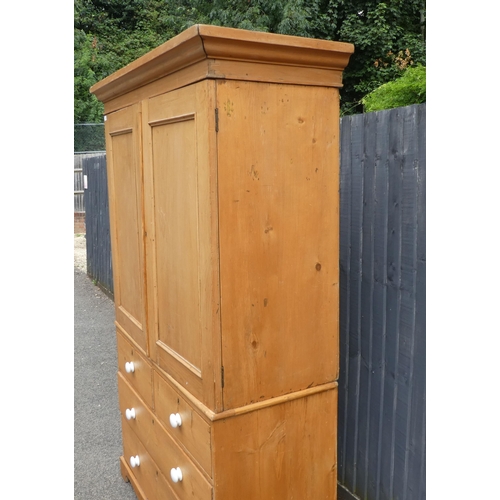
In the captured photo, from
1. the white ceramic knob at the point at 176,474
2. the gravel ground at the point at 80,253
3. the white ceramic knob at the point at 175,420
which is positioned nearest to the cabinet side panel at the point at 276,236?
the white ceramic knob at the point at 175,420

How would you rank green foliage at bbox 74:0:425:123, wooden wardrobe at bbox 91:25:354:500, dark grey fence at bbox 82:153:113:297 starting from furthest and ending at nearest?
green foliage at bbox 74:0:425:123 → dark grey fence at bbox 82:153:113:297 → wooden wardrobe at bbox 91:25:354:500

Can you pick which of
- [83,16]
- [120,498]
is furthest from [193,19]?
[120,498]

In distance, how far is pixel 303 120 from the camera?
1.96 metres

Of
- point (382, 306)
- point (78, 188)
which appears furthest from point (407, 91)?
point (78, 188)

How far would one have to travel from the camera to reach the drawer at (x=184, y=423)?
2.00 metres

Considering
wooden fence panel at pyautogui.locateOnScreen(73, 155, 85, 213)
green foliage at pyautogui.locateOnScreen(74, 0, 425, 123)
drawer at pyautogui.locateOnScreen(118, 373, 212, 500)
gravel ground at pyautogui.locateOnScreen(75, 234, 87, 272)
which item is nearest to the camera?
drawer at pyautogui.locateOnScreen(118, 373, 212, 500)

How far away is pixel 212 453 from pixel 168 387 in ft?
1.47

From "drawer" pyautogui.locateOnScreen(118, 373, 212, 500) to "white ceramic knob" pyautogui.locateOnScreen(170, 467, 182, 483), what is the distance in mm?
13

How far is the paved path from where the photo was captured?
316cm

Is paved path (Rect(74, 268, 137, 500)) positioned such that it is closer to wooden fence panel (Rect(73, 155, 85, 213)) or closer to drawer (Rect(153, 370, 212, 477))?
drawer (Rect(153, 370, 212, 477))

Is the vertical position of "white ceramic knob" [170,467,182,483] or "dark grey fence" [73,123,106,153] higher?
"dark grey fence" [73,123,106,153]

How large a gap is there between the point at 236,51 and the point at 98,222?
6.39 meters

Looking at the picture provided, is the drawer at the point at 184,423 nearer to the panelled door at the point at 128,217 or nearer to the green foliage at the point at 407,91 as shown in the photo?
the panelled door at the point at 128,217

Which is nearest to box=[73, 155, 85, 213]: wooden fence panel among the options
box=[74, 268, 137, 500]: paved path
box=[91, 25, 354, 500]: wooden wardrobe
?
box=[74, 268, 137, 500]: paved path
